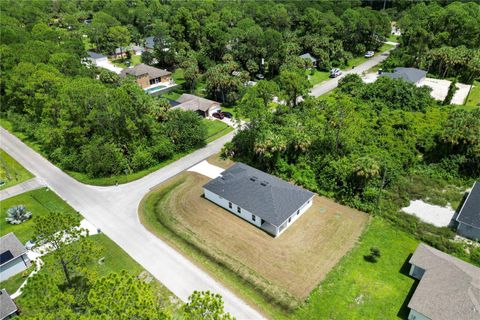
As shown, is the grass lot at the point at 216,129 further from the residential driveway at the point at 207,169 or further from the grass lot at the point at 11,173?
the grass lot at the point at 11,173

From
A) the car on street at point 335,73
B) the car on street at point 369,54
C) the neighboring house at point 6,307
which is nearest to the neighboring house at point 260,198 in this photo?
the neighboring house at point 6,307

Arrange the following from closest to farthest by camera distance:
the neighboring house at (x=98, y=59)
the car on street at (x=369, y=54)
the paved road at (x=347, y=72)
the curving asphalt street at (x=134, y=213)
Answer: the curving asphalt street at (x=134, y=213)
the paved road at (x=347, y=72)
the neighboring house at (x=98, y=59)
the car on street at (x=369, y=54)

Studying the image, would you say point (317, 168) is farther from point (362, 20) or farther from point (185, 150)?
point (362, 20)

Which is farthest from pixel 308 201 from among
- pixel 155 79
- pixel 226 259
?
pixel 155 79

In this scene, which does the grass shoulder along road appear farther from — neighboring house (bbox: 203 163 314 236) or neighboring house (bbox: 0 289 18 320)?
neighboring house (bbox: 203 163 314 236)

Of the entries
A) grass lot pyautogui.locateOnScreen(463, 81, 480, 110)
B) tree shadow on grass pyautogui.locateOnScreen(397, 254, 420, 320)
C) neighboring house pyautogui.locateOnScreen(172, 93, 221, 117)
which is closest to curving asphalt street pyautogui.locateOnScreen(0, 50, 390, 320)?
neighboring house pyautogui.locateOnScreen(172, 93, 221, 117)

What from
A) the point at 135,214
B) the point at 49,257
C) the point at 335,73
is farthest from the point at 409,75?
the point at 49,257
